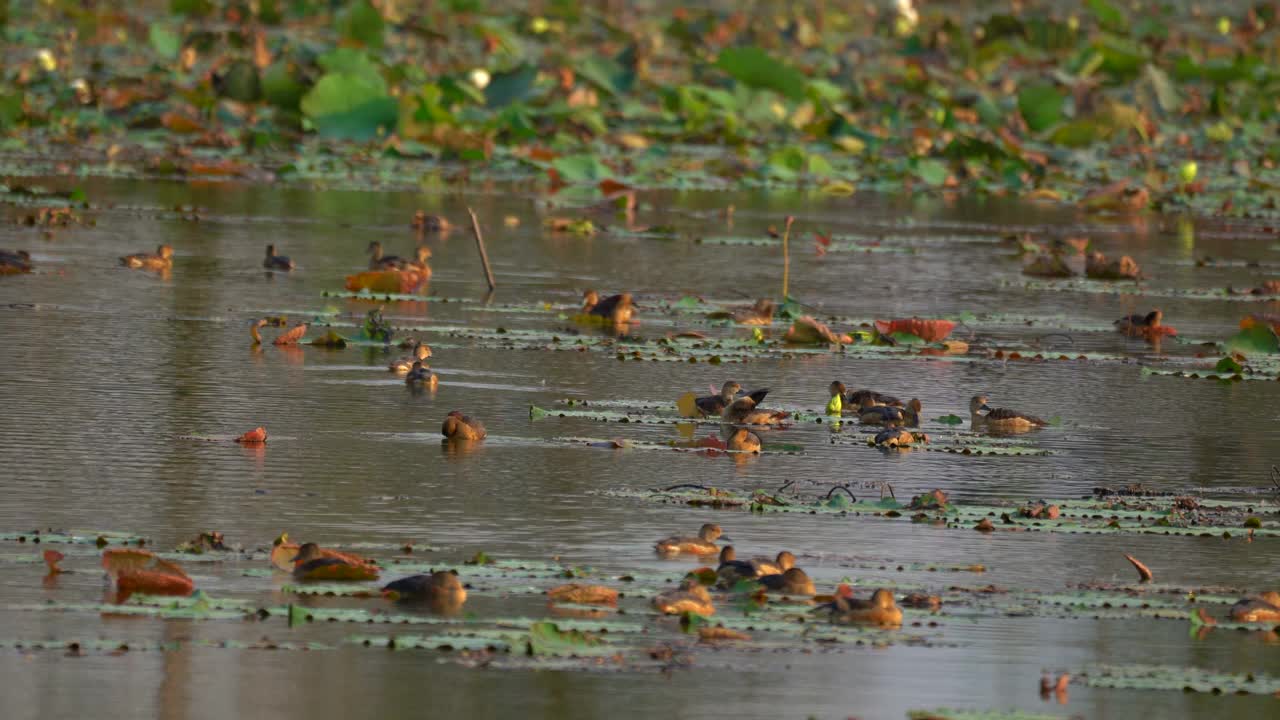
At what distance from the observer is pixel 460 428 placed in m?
9.16

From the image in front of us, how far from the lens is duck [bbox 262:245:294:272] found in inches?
559

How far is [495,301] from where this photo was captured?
13.4 metres

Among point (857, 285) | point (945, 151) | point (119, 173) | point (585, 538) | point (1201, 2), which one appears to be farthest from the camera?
point (1201, 2)

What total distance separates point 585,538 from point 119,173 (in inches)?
500

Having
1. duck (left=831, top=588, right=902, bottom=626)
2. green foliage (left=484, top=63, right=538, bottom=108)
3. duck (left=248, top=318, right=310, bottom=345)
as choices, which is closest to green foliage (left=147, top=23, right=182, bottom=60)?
green foliage (left=484, top=63, right=538, bottom=108)

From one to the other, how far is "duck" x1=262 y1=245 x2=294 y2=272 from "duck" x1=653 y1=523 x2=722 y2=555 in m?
7.21

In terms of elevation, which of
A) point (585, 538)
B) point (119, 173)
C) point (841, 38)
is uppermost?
point (841, 38)

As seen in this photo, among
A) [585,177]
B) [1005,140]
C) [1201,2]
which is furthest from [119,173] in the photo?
[1201,2]

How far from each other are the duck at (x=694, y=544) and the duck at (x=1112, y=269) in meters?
8.91

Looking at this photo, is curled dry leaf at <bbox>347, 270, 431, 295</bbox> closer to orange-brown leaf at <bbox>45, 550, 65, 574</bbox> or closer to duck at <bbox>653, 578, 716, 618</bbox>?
orange-brown leaf at <bbox>45, 550, 65, 574</bbox>

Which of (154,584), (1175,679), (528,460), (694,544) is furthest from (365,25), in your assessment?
(1175,679)

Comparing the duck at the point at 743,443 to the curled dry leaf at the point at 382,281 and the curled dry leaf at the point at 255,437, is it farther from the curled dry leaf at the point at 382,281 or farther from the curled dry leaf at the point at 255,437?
the curled dry leaf at the point at 382,281

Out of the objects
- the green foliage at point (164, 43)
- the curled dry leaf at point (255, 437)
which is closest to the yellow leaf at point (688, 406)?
the curled dry leaf at point (255, 437)

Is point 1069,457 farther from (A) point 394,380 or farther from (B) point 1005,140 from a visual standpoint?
(B) point 1005,140
